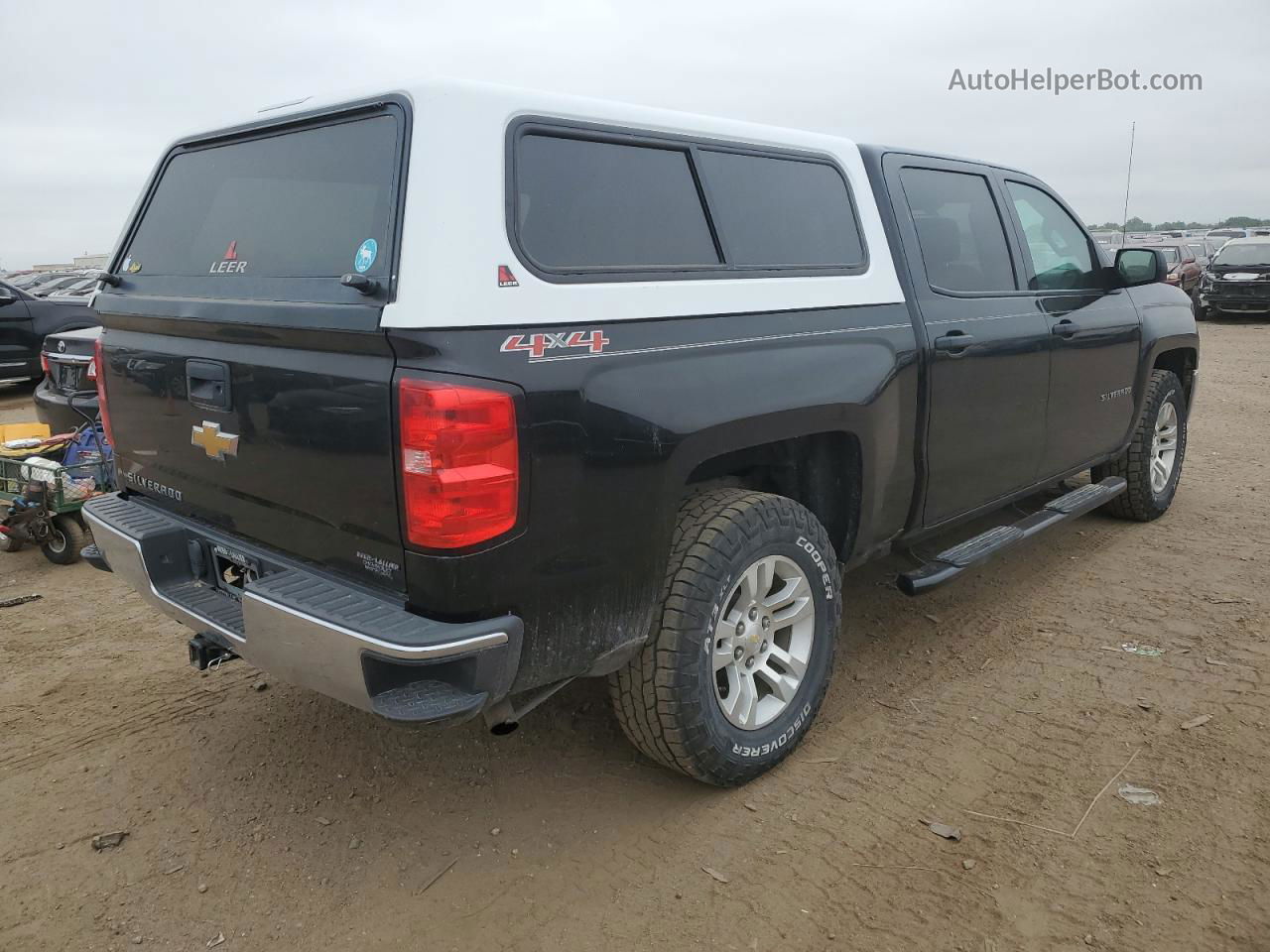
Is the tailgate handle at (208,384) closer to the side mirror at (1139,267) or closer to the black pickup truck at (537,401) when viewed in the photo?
the black pickup truck at (537,401)

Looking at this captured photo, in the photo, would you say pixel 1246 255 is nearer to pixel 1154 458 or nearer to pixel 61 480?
pixel 1154 458

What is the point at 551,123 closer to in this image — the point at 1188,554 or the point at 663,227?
the point at 663,227

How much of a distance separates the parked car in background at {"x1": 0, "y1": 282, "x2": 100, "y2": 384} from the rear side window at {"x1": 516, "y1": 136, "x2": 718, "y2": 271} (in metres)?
10.9

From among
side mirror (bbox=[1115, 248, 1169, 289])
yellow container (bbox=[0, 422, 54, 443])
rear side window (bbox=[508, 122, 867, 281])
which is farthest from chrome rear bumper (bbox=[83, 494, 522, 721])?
yellow container (bbox=[0, 422, 54, 443])

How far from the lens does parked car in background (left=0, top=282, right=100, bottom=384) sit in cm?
1152

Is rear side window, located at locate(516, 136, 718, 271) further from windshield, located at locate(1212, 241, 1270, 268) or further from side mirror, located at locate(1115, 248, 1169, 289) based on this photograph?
windshield, located at locate(1212, 241, 1270, 268)

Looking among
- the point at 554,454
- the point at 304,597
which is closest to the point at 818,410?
the point at 554,454

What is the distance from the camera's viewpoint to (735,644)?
2.93 m

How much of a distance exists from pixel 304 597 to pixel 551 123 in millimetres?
1367

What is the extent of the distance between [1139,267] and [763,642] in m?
3.02

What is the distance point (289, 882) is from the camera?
2611 mm

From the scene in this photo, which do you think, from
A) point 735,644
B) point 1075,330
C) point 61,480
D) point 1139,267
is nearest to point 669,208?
point 735,644

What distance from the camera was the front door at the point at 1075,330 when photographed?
4305 millimetres

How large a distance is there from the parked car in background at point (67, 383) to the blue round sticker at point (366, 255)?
437 cm
